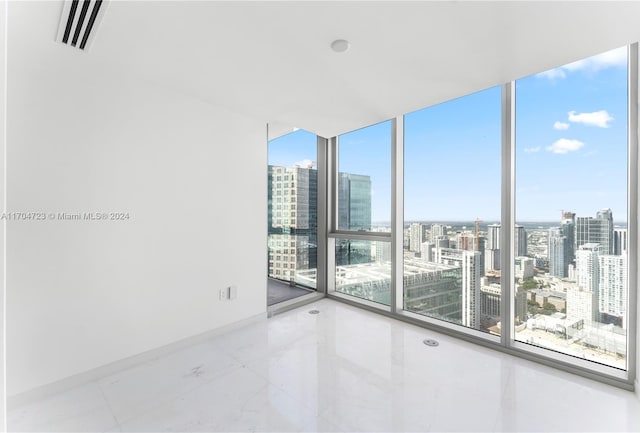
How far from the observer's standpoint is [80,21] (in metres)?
1.57

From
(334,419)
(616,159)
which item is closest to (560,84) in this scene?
(616,159)

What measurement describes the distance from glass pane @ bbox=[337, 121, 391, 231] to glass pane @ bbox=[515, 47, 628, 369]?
1.40 meters

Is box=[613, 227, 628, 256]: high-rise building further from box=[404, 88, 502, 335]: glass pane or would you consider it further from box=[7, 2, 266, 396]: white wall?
box=[7, 2, 266, 396]: white wall

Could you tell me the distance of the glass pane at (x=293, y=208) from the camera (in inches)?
135

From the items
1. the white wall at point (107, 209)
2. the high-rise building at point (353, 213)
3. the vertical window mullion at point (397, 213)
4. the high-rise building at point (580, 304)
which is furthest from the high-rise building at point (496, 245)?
the white wall at point (107, 209)

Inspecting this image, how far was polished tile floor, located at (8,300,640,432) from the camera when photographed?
5.18 feet

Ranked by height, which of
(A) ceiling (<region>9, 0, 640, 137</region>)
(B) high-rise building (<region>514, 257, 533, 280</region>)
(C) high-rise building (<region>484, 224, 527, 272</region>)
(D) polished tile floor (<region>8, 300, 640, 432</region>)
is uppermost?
(A) ceiling (<region>9, 0, 640, 137</region>)

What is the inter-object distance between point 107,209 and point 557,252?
370 cm

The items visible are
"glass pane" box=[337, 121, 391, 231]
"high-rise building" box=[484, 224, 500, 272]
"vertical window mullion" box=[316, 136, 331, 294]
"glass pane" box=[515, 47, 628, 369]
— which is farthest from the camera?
"vertical window mullion" box=[316, 136, 331, 294]

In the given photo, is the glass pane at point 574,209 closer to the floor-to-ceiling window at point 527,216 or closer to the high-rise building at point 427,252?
the floor-to-ceiling window at point 527,216

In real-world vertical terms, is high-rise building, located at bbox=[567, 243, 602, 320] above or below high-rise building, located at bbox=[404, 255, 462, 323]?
above

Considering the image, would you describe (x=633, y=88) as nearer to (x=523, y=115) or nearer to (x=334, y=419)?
(x=523, y=115)

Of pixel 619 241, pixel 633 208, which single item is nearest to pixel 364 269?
pixel 619 241

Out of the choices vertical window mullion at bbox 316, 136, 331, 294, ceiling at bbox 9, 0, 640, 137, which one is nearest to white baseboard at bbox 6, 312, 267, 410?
vertical window mullion at bbox 316, 136, 331, 294
